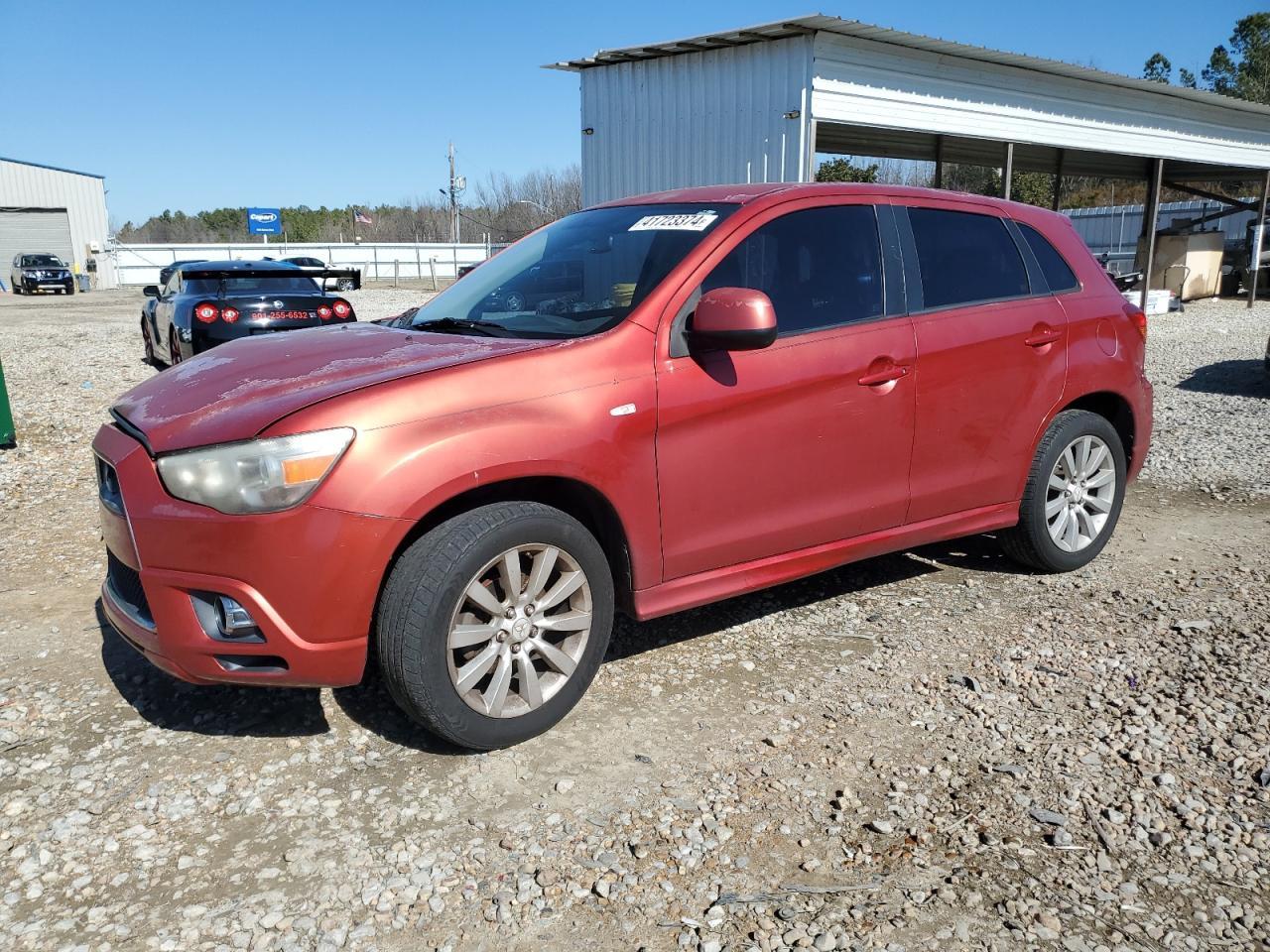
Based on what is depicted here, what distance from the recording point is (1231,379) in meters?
11.6

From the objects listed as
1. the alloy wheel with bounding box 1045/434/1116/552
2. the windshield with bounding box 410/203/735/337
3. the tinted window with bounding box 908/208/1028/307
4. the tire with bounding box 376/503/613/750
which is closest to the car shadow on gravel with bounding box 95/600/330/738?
the tire with bounding box 376/503/613/750

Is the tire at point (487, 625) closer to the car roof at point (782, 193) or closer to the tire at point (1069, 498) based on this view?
the car roof at point (782, 193)

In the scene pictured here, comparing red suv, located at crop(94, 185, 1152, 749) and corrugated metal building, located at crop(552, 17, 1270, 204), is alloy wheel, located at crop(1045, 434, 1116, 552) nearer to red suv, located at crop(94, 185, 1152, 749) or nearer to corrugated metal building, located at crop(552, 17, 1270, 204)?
red suv, located at crop(94, 185, 1152, 749)

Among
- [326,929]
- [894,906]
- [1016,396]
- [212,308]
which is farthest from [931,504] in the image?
[212,308]

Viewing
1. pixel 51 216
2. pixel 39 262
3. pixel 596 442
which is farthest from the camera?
pixel 51 216

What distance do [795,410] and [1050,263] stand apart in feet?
6.37

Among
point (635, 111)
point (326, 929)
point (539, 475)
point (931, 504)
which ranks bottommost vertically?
point (326, 929)

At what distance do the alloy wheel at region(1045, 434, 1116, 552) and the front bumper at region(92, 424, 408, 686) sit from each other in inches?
132

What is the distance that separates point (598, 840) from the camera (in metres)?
2.80

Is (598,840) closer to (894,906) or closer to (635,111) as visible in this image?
(894,906)

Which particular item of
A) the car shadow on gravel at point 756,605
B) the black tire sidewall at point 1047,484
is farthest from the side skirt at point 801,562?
the car shadow on gravel at point 756,605

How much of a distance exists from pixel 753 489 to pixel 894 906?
1.57 metres

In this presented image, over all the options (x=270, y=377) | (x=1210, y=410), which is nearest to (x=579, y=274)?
(x=270, y=377)

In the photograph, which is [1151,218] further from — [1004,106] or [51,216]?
[51,216]
